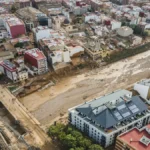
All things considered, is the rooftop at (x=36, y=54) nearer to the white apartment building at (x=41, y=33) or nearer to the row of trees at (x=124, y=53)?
the white apartment building at (x=41, y=33)

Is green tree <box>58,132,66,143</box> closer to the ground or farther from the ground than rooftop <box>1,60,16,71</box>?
closer to the ground

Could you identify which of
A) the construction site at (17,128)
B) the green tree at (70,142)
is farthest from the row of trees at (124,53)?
the green tree at (70,142)

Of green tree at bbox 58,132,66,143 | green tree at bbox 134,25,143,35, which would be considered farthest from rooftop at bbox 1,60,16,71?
green tree at bbox 134,25,143,35

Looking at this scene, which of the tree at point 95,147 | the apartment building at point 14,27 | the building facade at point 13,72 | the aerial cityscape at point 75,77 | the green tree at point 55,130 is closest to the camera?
the tree at point 95,147

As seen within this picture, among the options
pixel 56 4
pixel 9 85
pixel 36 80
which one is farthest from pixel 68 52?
pixel 56 4

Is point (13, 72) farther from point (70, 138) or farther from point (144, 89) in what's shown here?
point (144, 89)

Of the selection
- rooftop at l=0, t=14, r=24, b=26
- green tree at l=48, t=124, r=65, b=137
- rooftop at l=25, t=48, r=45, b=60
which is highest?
rooftop at l=0, t=14, r=24, b=26

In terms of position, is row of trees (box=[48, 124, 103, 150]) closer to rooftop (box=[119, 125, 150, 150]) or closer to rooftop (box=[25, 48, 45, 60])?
rooftop (box=[119, 125, 150, 150])
